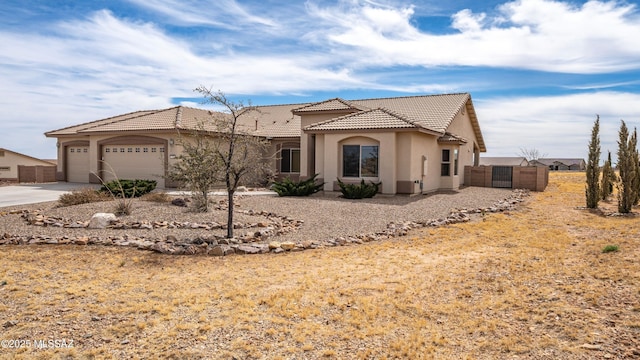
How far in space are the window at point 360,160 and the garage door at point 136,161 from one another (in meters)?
10.5

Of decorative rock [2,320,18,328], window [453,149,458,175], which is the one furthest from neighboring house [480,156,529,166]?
decorative rock [2,320,18,328]

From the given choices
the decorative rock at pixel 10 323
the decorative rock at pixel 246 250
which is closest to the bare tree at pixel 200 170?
the decorative rock at pixel 246 250

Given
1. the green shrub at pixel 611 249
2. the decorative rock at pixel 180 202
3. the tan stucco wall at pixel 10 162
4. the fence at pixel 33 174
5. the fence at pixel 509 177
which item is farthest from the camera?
the tan stucco wall at pixel 10 162

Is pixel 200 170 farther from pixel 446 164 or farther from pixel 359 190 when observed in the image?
pixel 446 164

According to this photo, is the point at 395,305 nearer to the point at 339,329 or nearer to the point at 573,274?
the point at 339,329

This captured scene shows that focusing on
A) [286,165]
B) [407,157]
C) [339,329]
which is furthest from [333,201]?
[339,329]

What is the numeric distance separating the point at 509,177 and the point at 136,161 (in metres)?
22.9

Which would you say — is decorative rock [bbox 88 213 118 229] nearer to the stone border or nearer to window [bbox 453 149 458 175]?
the stone border

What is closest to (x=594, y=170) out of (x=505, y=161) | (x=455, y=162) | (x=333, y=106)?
(x=455, y=162)

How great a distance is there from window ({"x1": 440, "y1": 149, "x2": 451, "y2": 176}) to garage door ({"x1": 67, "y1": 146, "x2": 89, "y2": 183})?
76.0 feet

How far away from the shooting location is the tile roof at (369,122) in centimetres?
2009

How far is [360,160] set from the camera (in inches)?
835

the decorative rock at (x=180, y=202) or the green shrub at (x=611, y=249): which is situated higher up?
the decorative rock at (x=180, y=202)

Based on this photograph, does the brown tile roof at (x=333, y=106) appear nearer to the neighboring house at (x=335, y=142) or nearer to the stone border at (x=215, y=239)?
the neighboring house at (x=335, y=142)
